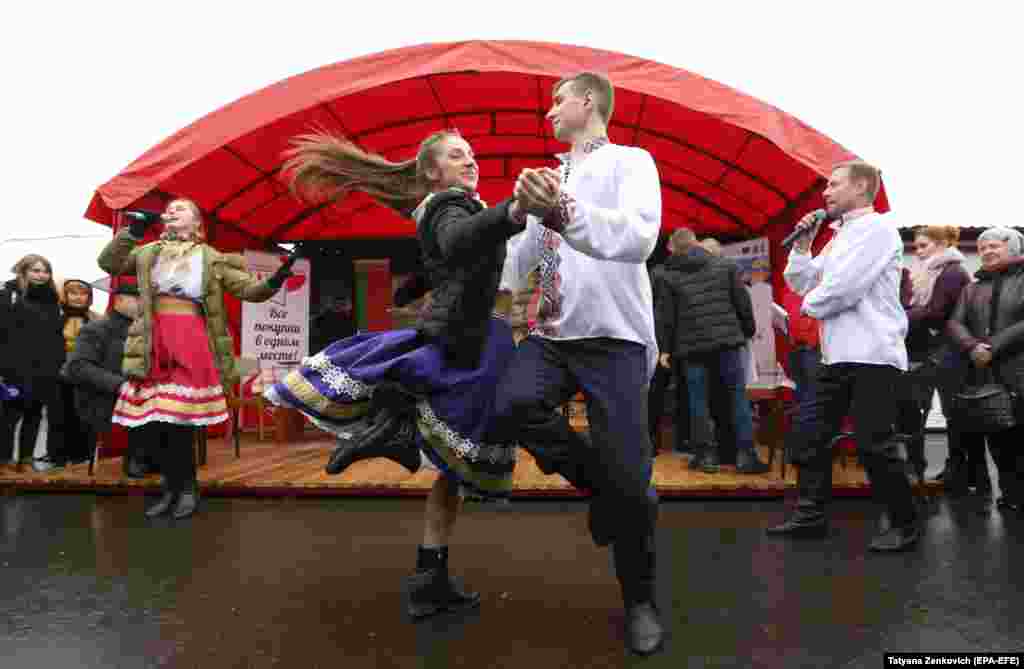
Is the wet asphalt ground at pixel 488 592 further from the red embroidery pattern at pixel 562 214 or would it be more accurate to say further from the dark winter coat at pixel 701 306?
the dark winter coat at pixel 701 306

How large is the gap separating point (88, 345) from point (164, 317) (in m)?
1.74

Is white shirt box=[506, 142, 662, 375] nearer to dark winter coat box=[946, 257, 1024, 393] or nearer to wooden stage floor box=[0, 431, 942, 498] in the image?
wooden stage floor box=[0, 431, 942, 498]

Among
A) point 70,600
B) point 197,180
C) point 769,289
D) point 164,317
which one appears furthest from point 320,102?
point 769,289

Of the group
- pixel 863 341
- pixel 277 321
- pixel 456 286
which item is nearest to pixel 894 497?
pixel 863 341

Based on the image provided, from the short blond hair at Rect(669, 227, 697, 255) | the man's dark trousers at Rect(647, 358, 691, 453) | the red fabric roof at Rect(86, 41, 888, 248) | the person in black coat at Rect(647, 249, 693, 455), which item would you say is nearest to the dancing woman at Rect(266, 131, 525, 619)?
the red fabric roof at Rect(86, 41, 888, 248)

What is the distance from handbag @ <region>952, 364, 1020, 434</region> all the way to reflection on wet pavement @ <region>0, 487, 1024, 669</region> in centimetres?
58

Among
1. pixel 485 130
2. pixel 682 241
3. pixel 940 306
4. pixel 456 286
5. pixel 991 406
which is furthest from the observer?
pixel 485 130

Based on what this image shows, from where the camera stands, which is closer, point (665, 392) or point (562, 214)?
point (562, 214)

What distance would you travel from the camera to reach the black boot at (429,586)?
102 inches

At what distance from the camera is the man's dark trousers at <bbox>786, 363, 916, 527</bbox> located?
11.5 ft

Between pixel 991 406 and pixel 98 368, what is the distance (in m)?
6.23

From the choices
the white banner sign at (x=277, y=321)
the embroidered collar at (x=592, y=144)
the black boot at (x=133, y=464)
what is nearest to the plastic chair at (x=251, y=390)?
the white banner sign at (x=277, y=321)

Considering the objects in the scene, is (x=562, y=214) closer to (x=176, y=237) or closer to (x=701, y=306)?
(x=176, y=237)

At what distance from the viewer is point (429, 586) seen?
2615 millimetres
